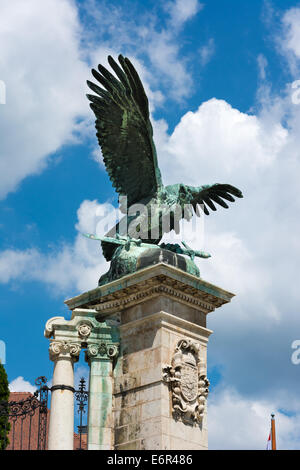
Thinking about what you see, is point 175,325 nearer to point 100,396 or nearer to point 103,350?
point 103,350

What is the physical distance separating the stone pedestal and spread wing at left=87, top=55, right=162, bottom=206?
2.13 meters

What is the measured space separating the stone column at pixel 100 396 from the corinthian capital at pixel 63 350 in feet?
0.75

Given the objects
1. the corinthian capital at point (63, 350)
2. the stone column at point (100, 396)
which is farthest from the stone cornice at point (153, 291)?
the corinthian capital at point (63, 350)

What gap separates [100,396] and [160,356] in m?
1.24

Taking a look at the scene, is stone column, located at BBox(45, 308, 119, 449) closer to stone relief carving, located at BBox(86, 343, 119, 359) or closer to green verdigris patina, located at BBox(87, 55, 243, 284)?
stone relief carving, located at BBox(86, 343, 119, 359)

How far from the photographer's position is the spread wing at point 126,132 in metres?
12.5

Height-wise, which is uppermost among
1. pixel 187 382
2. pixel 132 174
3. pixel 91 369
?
pixel 132 174

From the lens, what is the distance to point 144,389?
1084 centimetres

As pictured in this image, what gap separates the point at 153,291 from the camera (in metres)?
11.3

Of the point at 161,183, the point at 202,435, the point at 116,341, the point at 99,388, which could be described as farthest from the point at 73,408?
the point at 161,183

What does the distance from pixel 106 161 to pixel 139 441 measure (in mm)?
5154

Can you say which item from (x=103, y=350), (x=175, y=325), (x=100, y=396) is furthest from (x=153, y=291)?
(x=100, y=396)
